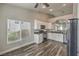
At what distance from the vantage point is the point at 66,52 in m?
2.03

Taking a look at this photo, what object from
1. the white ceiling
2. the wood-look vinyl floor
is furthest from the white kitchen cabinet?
the white ceiling

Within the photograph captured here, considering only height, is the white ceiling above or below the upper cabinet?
above

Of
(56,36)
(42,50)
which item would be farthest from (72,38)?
(42,50)

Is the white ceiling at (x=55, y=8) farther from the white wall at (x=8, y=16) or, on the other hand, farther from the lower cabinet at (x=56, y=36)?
the lower cabinet at (x=56, y=36)

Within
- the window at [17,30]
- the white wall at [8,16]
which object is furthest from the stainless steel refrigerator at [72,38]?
the window at [17,30]

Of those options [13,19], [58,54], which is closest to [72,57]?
[58,54]

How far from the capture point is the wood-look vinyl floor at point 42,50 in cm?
202

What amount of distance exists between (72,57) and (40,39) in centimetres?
78

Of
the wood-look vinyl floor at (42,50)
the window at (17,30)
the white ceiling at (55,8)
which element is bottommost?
the wood-look vinyl floor at (42,50)

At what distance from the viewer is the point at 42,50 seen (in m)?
2.04

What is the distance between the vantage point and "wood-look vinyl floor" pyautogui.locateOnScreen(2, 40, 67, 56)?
2.02 m

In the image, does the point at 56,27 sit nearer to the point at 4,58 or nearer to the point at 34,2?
the point at 34,2

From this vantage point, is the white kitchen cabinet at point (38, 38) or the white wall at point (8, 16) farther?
the white kitchen cabinet at point (38, 38)

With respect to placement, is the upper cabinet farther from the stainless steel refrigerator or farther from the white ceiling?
the stainless steel refrigerator
